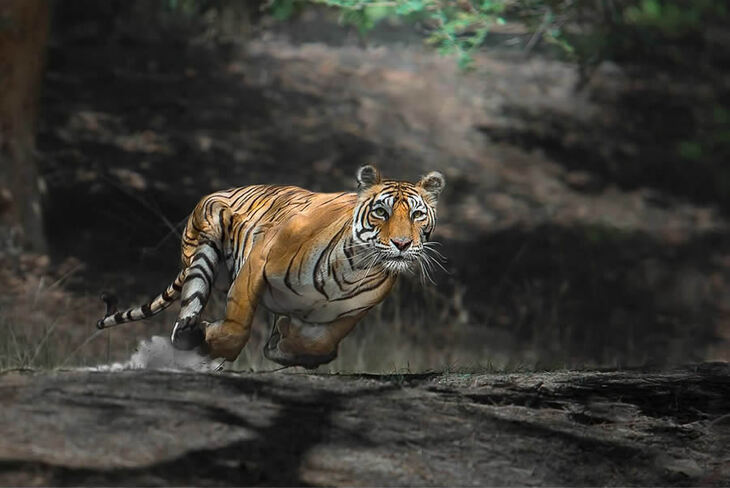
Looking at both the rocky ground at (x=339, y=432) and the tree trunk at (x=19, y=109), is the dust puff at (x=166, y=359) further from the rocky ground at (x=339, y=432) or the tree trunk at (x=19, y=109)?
the tree trunk at (x=19, y=109)

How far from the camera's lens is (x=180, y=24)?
61.7 feet

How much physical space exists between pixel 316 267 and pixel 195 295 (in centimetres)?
73

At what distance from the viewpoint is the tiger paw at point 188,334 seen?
20.8 feet

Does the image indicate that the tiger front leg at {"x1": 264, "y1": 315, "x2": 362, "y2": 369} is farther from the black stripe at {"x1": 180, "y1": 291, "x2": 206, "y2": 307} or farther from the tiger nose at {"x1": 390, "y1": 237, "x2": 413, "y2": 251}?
the tiger nose at {"x1": 390, "y1": 237, "x2": 413, "y2": 251}

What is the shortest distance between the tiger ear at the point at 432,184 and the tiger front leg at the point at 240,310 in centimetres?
89

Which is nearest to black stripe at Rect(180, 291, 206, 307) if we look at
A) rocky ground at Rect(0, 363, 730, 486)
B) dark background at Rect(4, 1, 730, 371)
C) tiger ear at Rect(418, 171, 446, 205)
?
rocky ground at Rect(0, 363, 730, 486)

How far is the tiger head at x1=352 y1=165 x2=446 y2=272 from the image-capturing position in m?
5.84

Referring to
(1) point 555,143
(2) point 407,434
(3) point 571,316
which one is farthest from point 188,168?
(2) point 407,434

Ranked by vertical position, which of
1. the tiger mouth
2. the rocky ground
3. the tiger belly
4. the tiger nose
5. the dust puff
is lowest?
the dust puff

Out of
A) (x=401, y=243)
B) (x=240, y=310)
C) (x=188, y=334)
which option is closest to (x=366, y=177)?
(x=401, y=243)

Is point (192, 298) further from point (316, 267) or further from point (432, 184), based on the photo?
point (432, 184)

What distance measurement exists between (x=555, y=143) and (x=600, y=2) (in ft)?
22.7

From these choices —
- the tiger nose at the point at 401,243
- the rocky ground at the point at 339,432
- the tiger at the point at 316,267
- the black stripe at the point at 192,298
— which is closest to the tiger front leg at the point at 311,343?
the tiger at the point at 316,267

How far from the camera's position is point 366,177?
6098 millimetres
